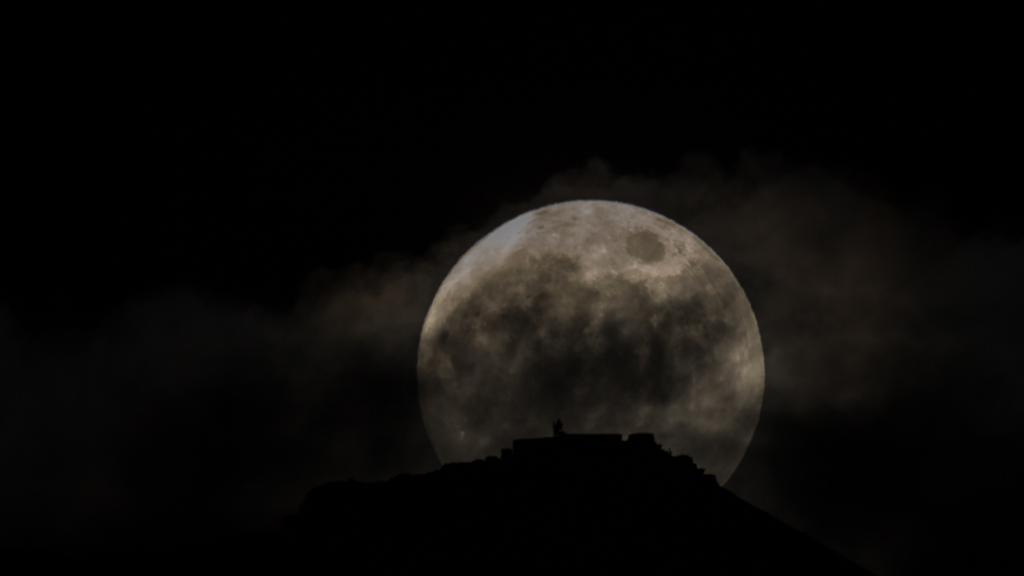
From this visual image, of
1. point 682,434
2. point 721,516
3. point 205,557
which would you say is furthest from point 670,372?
point 205,557

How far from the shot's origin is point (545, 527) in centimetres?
2912

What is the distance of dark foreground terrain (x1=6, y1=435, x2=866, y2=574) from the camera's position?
27719 millimetres

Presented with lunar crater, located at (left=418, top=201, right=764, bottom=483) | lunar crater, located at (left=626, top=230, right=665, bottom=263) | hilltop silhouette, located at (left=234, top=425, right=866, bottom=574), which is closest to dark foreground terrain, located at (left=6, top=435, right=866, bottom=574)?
hilltop silhouette, located at (left=234, top=425, right=866, bottom=574)

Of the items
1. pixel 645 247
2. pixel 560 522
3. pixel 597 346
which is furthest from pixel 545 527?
pixel 645 247

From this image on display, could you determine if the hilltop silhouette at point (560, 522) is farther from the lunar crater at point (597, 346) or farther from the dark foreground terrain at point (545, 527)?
the lunar crater at point (597, 346)

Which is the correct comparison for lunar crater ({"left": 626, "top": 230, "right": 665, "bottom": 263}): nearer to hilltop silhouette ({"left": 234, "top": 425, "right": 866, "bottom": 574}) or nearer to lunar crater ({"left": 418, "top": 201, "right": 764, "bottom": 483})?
lunar crater ({"left": 418, "top": 201, "right": 764, "bottom": 483})

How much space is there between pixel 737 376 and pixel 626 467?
36.5 feet

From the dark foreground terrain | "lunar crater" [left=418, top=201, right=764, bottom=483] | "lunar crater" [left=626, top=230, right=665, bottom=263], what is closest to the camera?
the dark foreground terrain

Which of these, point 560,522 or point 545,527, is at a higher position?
point 560,522

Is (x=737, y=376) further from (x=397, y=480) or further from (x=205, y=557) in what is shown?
(x=205, y=557)

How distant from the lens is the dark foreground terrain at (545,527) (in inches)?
1091

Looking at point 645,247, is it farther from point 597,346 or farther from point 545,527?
point 545,527

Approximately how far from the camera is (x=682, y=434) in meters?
37.4

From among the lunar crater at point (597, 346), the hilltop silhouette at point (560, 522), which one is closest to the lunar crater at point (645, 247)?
the lunar crater at point (597, 346)
